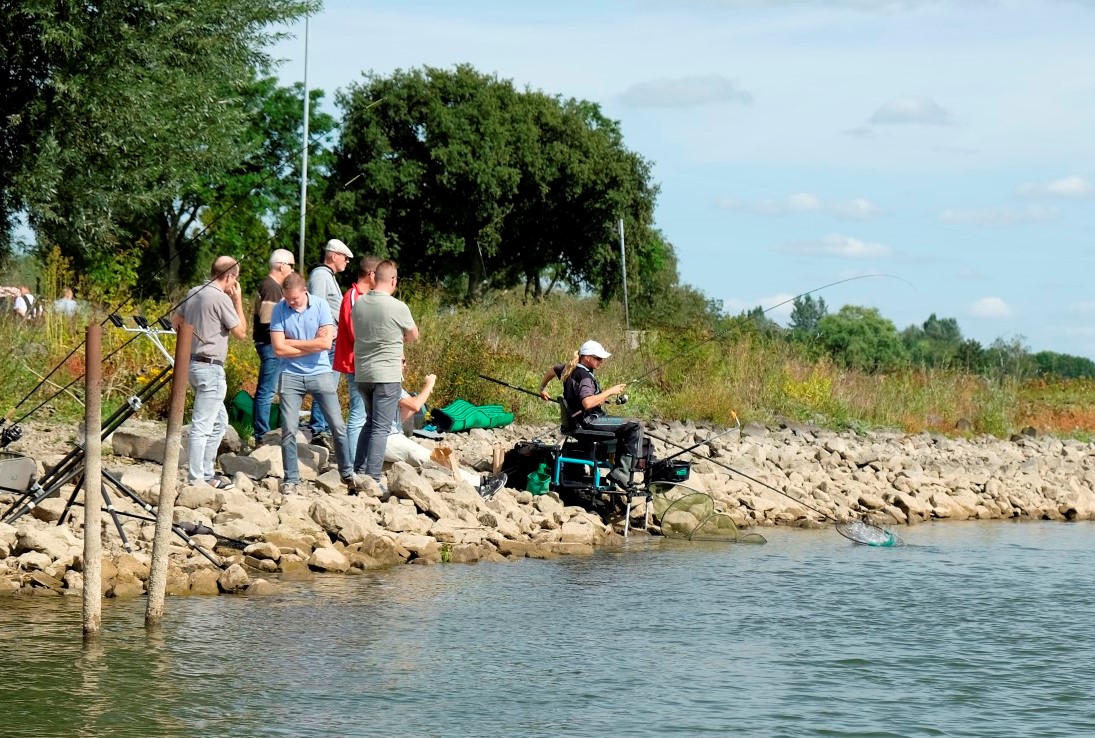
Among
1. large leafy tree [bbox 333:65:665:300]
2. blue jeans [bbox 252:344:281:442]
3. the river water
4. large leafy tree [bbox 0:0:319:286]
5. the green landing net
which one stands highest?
large leafy tree [bbox 333:65:665:300]

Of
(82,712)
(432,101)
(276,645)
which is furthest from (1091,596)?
(432,101)

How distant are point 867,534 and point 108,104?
29.4 ft

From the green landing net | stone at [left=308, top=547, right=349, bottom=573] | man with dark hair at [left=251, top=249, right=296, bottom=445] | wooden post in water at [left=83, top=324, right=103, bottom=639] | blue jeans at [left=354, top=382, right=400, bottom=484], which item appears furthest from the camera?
the green landing net

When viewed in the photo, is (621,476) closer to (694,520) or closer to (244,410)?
(694,520)

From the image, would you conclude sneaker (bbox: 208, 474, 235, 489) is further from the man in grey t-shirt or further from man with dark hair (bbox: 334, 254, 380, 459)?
the man in grey t-shirt

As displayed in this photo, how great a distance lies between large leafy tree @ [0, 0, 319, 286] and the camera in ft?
51.7

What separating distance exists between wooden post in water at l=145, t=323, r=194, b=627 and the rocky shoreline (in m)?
1.11

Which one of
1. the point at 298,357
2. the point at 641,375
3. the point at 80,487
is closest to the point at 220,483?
the point at 298,357

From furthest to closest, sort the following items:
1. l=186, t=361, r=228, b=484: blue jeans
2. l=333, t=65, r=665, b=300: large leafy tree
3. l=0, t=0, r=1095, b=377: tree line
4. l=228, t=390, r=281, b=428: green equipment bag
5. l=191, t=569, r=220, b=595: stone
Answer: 1. l=333, t=65, r=665, b=300: large leafy tree
2. l=0, t=0, r=1095, b=377: tree line
3. l=228, t=390, r=281, b=428: green equipment bag
4. l=186, t=361, r=228, b=484: blue jeans
5. l=191, t=569, r=220, b=595: stone

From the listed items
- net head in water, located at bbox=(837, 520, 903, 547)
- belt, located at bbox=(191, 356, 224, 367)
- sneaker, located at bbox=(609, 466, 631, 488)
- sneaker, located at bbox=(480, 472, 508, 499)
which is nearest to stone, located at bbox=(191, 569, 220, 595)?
belt, located at bbox=(191, 356, 224, 367)

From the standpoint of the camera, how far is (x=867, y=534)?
13250 mm

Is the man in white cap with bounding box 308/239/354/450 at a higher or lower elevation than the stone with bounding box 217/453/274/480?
higher

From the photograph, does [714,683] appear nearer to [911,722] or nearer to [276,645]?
[911,722]

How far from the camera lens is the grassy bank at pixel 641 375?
15781 millimetres
